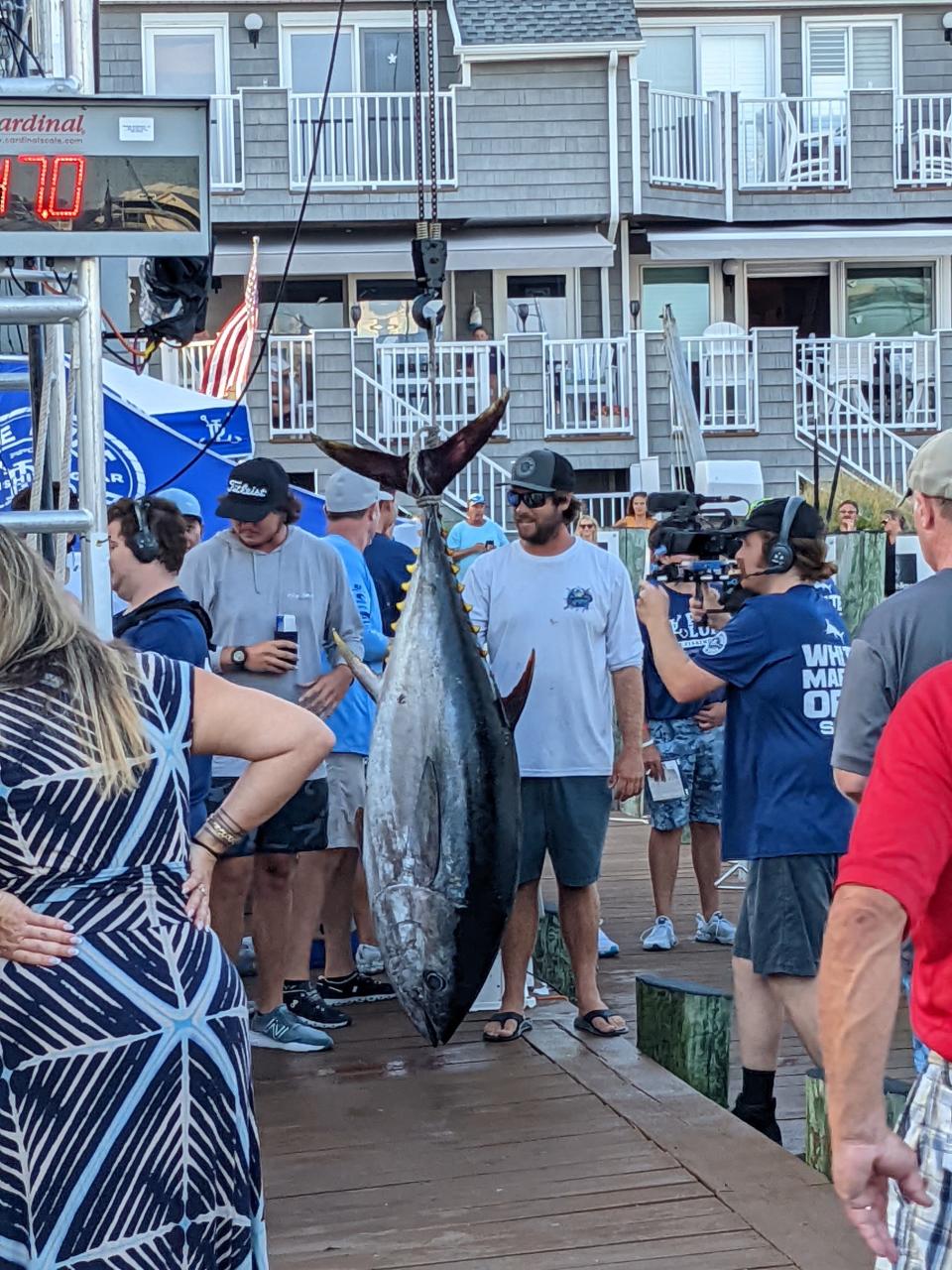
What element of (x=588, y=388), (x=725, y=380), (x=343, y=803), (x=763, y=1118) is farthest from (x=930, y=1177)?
(x=725, y=380)

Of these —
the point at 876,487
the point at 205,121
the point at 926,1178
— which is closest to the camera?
the point at 926,1178

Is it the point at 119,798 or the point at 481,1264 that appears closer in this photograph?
the point at 119,798

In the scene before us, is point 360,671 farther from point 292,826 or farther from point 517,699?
point 292,826

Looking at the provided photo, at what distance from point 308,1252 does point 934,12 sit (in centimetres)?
2150

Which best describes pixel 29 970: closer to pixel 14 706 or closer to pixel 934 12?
pixel 14 706

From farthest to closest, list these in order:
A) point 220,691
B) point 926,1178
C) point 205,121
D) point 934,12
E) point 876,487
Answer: point 934,12, point 876,487, point 205,121, point 220,691, point 926,1178

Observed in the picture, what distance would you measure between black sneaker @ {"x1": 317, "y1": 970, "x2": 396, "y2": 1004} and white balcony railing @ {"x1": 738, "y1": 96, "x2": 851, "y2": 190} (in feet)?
55.7

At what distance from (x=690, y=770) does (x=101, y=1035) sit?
5.49m

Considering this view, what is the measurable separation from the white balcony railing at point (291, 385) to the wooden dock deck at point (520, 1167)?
1336cm

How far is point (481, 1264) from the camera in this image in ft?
13.1

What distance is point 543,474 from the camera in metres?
6.05

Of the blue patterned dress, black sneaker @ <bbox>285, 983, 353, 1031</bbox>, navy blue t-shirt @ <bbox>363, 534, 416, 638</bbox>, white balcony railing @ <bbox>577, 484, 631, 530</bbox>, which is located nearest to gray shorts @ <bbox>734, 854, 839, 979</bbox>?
black sneaker @ <bbox>285, 983, 353, 1031</bbox>

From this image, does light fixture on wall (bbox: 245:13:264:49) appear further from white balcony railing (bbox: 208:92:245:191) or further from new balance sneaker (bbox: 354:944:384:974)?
new balance sneaker (bbox: 354:944:384:974)

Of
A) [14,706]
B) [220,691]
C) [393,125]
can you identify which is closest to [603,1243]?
[220,691]
